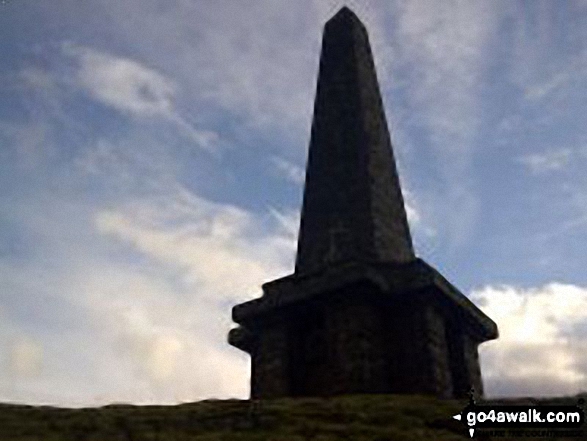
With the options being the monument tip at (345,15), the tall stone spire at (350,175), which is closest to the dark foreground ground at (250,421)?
the tall stone spire at (350,175)

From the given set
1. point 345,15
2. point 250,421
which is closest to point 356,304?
point 250,421

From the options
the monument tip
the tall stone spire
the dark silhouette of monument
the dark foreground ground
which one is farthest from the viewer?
the monument tip

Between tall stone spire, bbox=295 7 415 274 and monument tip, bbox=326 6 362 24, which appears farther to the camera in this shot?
monument tip, bbox=326 6 362 24

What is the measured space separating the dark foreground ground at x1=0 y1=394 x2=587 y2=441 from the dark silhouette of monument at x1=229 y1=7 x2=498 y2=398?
376cm

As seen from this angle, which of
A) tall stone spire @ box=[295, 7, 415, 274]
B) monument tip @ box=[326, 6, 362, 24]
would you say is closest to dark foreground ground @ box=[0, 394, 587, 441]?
tall stone spire @ box=[295, 7, 415, 274]

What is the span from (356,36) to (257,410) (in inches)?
467

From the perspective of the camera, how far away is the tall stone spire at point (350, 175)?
1489cm

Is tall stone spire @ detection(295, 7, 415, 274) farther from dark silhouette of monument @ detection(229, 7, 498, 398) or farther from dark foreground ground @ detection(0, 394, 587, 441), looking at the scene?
dark foreground ground @ detection(0, 394, 587, 441)

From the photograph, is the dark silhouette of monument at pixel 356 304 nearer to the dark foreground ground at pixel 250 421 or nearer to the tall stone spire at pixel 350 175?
the tall stone spire at pixel 350 175

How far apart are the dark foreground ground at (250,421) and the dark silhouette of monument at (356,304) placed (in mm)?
3758

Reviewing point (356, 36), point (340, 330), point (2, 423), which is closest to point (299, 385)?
point (340, 330)

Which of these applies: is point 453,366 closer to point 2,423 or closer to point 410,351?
point 410,351

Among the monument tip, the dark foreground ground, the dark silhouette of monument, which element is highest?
the monument tip

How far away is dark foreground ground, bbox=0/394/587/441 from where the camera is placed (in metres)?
7.78
